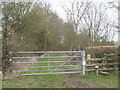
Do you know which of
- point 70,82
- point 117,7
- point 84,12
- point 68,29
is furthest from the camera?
point 84,12

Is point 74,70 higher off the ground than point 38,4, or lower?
lower

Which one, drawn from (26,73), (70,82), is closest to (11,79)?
(26,73)

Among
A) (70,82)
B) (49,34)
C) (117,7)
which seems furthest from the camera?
(49,34)

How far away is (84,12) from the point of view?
65.2ft

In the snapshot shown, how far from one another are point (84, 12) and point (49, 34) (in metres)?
6.97

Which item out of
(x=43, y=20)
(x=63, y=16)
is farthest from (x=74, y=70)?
(x=63, y=16)

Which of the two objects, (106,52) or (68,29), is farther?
(68,29)

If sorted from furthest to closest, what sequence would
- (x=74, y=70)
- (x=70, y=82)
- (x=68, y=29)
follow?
(x=68, y=29) < (x=74, y=70) < (x=70, y=82)

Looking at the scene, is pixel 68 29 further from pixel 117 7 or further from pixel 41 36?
pixel 117 7

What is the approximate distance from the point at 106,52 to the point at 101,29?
11.9 meters

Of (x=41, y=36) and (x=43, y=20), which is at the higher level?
(x=43, y=20)

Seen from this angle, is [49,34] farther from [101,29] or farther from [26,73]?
[26,73]

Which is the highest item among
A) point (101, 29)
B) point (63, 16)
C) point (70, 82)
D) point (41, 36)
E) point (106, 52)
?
point (63, 16)

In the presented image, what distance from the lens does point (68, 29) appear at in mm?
18391
